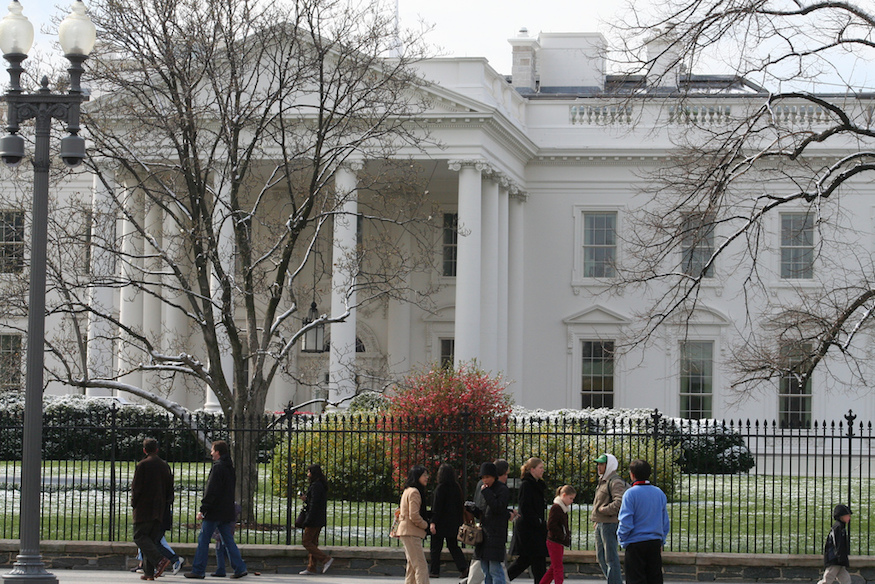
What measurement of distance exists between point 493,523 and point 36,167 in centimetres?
547

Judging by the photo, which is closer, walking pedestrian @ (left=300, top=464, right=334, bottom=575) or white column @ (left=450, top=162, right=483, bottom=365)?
walking pedestrian @ (left=300, top=464, right=334, bottom=575)

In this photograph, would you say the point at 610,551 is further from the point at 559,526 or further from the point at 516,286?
the point at 516,286

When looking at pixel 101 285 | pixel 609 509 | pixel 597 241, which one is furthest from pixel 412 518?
pixel 597 241

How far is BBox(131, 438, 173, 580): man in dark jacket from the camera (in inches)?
520

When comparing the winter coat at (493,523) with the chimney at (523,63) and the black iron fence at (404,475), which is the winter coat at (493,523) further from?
the chimney at (523,63)

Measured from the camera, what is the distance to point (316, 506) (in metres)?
14.0

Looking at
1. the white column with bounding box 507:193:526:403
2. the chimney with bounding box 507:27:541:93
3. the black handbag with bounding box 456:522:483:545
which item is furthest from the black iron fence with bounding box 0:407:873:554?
the chimney with bounding box 507:27:541:93

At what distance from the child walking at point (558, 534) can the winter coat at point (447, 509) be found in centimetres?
114

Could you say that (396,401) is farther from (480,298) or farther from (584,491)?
(480,298)

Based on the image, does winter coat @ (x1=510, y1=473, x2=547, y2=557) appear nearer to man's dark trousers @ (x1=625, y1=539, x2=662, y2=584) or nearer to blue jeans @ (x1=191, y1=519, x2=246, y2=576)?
man's dark trousers @ (x1=625, y1=539, x2=662, y2=584)

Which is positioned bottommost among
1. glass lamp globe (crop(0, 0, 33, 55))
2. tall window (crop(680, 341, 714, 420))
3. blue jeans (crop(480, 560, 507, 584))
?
blue jeans (crop(480, 560, 507, 584))

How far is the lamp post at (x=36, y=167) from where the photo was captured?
10.5m

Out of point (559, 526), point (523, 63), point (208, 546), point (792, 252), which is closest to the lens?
point (559, 526)

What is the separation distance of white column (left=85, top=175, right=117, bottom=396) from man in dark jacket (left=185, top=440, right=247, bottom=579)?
365 cm
